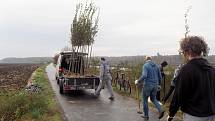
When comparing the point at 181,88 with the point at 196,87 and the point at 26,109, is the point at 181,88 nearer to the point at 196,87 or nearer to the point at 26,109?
the point at 196,87

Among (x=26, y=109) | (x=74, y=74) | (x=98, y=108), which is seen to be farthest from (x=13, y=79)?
(x=26, y=109)

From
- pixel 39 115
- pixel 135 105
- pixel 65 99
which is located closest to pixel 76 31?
pixel 65 99

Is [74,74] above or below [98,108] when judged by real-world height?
above

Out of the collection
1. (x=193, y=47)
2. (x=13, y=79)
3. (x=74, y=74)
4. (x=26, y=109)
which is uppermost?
(x=193, y=47)

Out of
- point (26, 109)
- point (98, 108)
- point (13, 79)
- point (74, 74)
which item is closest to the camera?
point (26, 109)

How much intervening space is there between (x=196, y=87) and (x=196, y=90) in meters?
0.04

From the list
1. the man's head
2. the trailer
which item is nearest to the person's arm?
the man's head

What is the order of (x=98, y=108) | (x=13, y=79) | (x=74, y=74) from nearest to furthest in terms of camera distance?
(x=98, y=108) < (x=74, y=74) < (x=13, y=79)

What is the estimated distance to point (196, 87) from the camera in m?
5.35

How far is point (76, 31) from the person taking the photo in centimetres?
2800

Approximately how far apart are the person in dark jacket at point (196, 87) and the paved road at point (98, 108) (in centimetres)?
785

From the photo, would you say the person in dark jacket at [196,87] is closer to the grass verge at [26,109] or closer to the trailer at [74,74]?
the grass verge at [26,109]

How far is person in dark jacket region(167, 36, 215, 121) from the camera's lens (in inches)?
209

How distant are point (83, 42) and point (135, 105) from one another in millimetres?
11849
